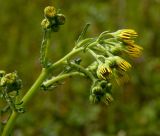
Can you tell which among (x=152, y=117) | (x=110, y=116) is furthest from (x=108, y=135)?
(x=152, y=117)

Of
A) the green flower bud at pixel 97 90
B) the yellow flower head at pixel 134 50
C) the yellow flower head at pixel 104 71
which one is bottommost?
the green flower bud at pixel 97 90

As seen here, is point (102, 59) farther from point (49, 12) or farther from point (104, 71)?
point (49, 12)

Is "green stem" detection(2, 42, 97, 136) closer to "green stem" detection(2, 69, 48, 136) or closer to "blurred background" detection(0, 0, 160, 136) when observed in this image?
"green stem" detection(2, 69, 48, 136)

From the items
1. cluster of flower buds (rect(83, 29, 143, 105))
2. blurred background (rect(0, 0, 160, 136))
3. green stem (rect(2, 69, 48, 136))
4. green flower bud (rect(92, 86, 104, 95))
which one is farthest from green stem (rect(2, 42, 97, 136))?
blurred background (rect(0, 0, 160, 136))

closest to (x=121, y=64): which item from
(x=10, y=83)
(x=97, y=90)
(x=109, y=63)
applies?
(x=109, y=63)

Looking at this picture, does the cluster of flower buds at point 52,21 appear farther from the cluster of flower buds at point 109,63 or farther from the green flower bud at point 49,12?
the cluster of flower buds at point 109,63

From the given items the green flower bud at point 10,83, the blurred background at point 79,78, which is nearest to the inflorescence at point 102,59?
the green flower bud at point 10,83
